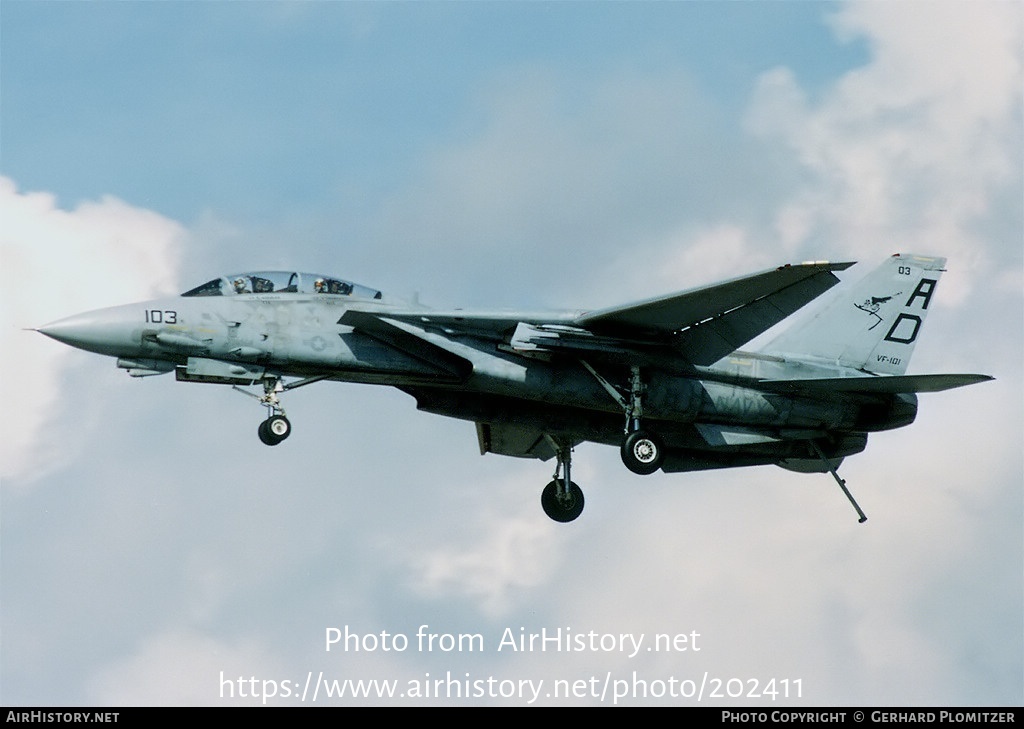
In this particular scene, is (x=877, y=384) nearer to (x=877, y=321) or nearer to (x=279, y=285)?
(x=877, y=321)

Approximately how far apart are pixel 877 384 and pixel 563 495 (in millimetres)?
6127

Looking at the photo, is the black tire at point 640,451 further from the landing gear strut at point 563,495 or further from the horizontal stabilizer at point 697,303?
the landing gear strut at point 563,495

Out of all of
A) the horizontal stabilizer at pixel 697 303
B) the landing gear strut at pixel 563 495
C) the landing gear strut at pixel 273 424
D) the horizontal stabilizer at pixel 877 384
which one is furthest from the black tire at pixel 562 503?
the landing gear strut at pixel 273 424

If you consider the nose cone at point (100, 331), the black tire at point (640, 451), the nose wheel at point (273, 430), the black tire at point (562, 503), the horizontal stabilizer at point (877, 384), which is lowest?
the black tire at point (562, 503)

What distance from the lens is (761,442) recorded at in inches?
1049

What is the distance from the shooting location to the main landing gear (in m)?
24.8

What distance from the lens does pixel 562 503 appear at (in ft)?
94.0

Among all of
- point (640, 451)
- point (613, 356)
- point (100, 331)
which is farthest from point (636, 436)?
point (100, 331)

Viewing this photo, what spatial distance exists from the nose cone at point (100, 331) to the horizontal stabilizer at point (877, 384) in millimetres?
10118

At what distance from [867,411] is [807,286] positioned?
4008 mm

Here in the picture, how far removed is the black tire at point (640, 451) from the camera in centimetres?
2481
